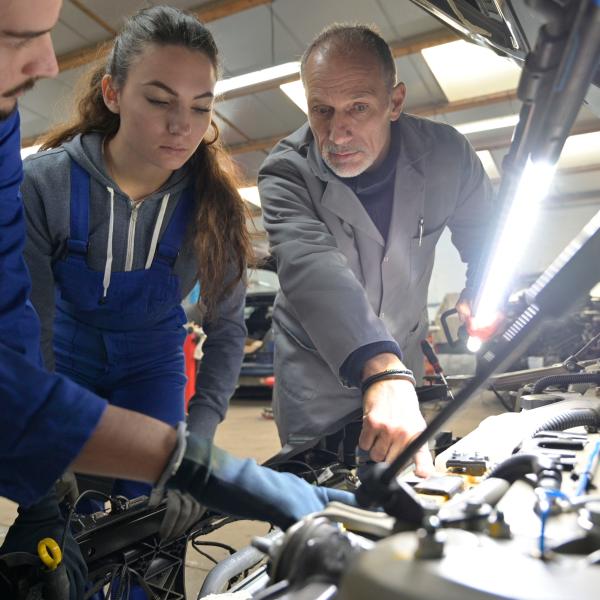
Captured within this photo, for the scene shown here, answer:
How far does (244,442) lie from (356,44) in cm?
321

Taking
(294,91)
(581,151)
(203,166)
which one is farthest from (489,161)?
(203,166)

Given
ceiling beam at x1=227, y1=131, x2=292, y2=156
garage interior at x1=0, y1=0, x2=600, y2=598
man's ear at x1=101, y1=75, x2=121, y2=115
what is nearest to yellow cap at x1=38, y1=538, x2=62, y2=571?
man's ear at x1=101, y1=75, x2=121, y2=115

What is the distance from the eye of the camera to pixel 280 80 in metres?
5.14

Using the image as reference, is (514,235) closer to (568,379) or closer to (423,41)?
(568,379)

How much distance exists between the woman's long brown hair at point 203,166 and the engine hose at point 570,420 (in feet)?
2.80

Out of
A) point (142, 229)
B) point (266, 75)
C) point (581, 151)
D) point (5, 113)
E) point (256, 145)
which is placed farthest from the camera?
point (581, 151)

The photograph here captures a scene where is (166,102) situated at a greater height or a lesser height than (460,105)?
lesser

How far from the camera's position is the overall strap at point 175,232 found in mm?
1442

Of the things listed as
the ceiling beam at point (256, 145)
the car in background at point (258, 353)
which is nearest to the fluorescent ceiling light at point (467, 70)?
the ceiling beam at point (256, 145)

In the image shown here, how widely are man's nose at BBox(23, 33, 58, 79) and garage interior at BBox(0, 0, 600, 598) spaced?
1.97 metres

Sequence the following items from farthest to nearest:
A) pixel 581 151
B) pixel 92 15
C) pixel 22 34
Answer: pixel 581 151 < pixel 92 15 < pixel 22 34

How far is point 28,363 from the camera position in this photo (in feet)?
2.03

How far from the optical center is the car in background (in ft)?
20.8

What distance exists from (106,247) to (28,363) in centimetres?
81
